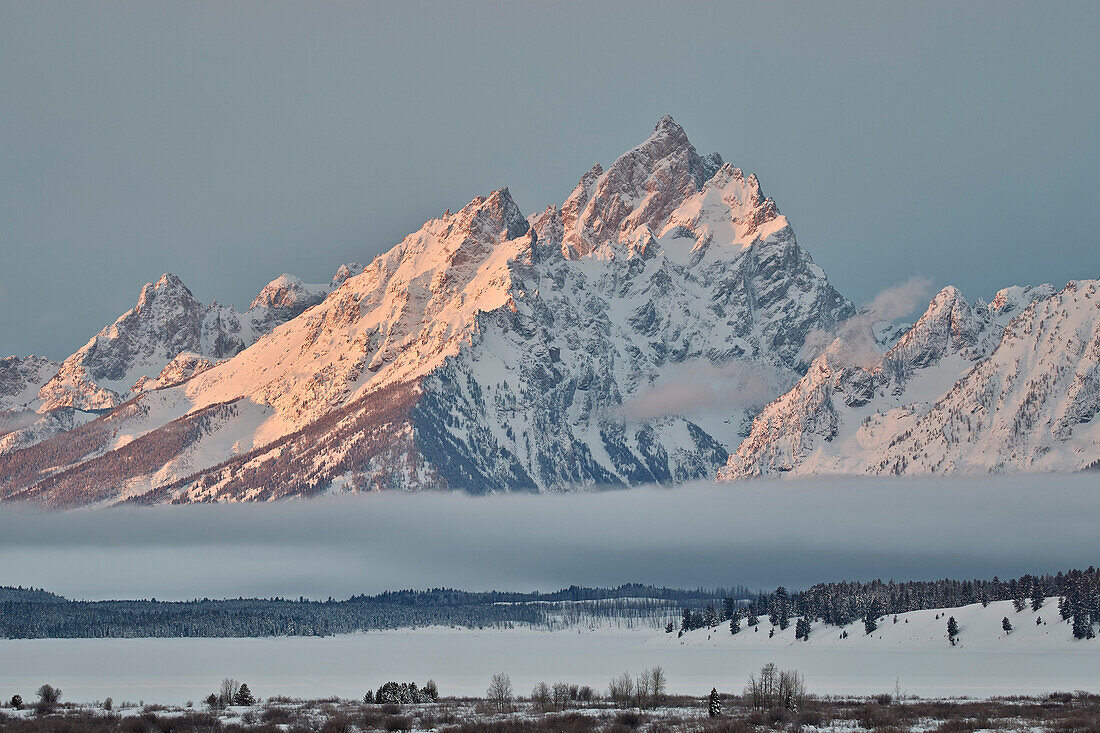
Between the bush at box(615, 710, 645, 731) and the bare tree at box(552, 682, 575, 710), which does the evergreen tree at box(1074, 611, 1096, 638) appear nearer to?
the bare tree at box(552, 682, 575, 710)

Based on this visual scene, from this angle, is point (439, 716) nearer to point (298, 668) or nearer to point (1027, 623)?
point (298, 668)

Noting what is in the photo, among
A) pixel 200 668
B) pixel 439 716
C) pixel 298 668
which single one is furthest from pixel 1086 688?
pixel 200 668

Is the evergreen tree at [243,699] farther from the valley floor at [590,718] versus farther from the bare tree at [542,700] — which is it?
the bare tree at [542,700]

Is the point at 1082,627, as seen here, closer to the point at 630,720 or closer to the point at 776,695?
the point at 776,695

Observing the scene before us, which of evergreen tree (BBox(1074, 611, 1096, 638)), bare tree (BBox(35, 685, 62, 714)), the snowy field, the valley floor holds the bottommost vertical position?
the snowy field

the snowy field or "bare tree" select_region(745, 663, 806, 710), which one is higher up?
"bare tree" select_region(745, 663, 806, 710)

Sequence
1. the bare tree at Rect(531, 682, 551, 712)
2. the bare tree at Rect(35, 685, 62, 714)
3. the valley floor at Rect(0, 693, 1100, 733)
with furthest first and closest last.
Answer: the bare tree at Rect(35, 685, 62, 714)
the bare tree at Rect(531, 682, 551, 712)
the valley floor at Rect(0, 693, 1100, 733)

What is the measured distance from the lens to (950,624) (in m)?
199

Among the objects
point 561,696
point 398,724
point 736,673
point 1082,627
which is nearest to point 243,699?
point 561,696

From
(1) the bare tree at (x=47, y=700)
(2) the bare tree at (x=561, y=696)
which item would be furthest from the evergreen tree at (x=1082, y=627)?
(1) the bare tree at (x=47, y=700)

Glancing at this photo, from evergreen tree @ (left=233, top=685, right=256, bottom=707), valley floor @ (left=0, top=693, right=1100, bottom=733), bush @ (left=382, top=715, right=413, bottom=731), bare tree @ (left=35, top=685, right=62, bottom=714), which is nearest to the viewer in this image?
valley floor @ (left=0, top=693, right=1100, bottom=733)

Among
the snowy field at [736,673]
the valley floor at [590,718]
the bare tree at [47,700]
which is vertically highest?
the bare tree at [47,700]

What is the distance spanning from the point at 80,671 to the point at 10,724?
341 feet

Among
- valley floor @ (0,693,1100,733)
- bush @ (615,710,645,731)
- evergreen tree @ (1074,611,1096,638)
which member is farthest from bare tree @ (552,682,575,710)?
evergreen tree @ (1074,611,1096,638)
